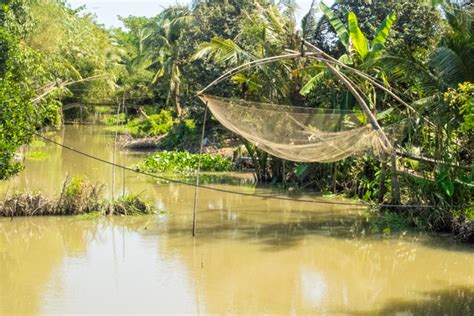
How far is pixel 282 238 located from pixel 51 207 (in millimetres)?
3367

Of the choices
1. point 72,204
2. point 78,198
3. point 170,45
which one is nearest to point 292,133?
point 78,198

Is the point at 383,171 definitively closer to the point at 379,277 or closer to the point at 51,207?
the point at 379,277

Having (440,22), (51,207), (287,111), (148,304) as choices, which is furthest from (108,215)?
(440,22)

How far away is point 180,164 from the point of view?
49.5ft

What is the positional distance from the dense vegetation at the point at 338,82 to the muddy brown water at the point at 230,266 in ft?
2.81

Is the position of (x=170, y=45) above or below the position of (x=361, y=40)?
above

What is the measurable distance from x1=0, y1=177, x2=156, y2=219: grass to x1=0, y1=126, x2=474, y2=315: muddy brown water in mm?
159

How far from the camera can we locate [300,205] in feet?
36.2

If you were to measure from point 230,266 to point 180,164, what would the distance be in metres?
7.94

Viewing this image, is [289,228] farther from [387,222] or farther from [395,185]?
[395,185]

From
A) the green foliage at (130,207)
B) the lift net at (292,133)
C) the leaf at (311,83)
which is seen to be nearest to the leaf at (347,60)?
the leaf at (311,83)

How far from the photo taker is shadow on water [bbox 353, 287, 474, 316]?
19.0 ft

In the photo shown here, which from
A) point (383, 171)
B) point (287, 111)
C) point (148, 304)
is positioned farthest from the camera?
point (383, 171)

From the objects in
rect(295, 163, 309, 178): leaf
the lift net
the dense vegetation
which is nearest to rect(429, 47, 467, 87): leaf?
Result: the dense vegetation
